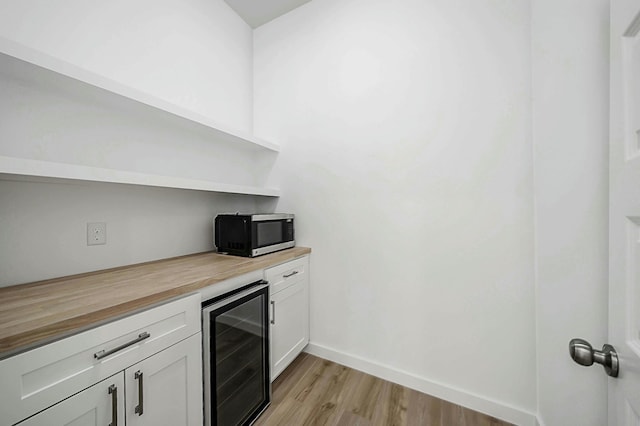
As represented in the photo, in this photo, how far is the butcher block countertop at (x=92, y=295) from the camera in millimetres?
646

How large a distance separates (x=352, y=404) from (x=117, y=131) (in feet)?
6.85

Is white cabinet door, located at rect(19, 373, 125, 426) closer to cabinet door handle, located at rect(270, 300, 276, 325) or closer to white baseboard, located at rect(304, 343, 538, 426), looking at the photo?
cabinet door handle, located at rect(270, 300, 276, 325)

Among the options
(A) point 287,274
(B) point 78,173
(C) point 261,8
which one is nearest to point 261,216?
(A) point 287,274

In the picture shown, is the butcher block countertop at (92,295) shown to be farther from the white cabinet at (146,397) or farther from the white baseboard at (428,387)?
the white baseboard at (428,387)

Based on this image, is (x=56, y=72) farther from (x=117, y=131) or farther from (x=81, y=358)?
(x=81, y=358)

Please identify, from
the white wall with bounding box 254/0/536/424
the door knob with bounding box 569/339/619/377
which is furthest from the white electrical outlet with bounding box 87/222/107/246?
the door knob with bounding box 569/339/619/377

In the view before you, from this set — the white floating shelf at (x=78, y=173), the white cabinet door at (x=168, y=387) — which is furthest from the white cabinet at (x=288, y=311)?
the white floating shelf at (x=78, y=173)

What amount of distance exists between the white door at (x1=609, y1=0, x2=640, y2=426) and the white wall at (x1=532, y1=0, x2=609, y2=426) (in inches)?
11.6

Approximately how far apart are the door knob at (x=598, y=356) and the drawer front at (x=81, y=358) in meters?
1.27

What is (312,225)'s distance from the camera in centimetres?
192

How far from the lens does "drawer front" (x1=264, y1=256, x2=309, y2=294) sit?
151cm

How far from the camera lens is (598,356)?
55 centimetres

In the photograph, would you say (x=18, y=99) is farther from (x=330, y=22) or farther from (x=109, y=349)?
(x=330, y=22)

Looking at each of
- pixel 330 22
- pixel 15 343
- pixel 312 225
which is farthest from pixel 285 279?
pixel 330 22
